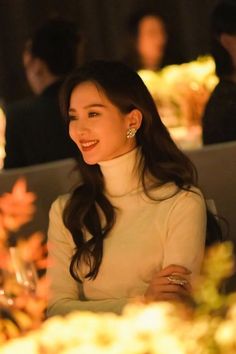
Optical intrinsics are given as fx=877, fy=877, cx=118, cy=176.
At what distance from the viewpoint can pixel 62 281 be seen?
212 centimetres

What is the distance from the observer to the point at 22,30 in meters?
5.92

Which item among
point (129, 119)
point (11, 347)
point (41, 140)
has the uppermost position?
point (11, 347)

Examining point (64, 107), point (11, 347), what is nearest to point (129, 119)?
point (64, 107)

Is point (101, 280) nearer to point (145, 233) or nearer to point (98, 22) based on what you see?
point (145, 233)

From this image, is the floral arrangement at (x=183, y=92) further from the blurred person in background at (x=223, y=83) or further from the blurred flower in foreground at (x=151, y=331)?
the blurred flower in foreground at (x=151, y=331)

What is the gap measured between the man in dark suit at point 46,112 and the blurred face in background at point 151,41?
1.77 meters

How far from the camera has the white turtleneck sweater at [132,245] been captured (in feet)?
6.76

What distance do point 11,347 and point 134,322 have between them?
137 millimetres

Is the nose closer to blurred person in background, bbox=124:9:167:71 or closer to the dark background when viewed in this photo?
blurred person in background, bbox=124:9:167:71

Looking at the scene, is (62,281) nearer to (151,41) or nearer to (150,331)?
(150,331)

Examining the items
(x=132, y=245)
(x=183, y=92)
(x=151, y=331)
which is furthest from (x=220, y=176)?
(x=151, y=331)

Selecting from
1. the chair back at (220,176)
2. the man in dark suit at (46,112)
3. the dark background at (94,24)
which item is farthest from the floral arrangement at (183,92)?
the dark background at (94,24)

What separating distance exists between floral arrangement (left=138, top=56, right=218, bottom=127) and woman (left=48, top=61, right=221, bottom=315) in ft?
4.54

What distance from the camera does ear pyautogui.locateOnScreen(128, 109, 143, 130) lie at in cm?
215
